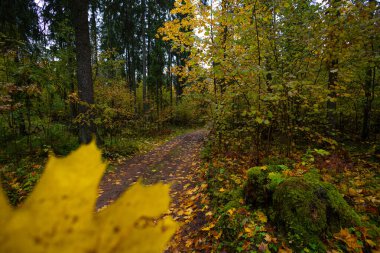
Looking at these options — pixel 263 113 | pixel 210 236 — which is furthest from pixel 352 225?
pixel 263 113

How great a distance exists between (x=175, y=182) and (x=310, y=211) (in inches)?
127

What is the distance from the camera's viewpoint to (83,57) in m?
7.61

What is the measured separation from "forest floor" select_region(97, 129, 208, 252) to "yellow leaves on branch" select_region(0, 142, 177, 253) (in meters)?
2.04

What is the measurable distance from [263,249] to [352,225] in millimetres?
1331

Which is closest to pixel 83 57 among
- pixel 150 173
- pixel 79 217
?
pixel 150 173

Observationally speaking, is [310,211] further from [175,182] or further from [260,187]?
[175,182]

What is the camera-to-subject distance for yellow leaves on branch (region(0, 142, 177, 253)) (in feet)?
1.22

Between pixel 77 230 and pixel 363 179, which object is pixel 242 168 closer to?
Result: pixel 363 179

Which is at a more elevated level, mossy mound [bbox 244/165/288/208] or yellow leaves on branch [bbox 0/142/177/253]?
yellow leaves on branch [bbox 0/142/177/253]

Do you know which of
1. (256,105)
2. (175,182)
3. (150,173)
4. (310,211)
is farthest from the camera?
(150,173)

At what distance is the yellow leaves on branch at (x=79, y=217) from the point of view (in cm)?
37

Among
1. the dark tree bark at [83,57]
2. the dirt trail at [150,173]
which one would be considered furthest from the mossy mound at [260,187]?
the dark tree bark at [83,57]

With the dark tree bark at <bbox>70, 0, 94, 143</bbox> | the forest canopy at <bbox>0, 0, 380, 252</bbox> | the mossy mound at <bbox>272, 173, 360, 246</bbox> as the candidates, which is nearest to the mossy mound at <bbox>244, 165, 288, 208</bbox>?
the forest canopy at <bbox>0, 0, 380, 252</bbox>

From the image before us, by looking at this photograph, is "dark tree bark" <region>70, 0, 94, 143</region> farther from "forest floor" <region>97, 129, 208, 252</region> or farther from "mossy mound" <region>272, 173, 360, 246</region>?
"mossy mound" <region>272, 173, 360, 246</region>
